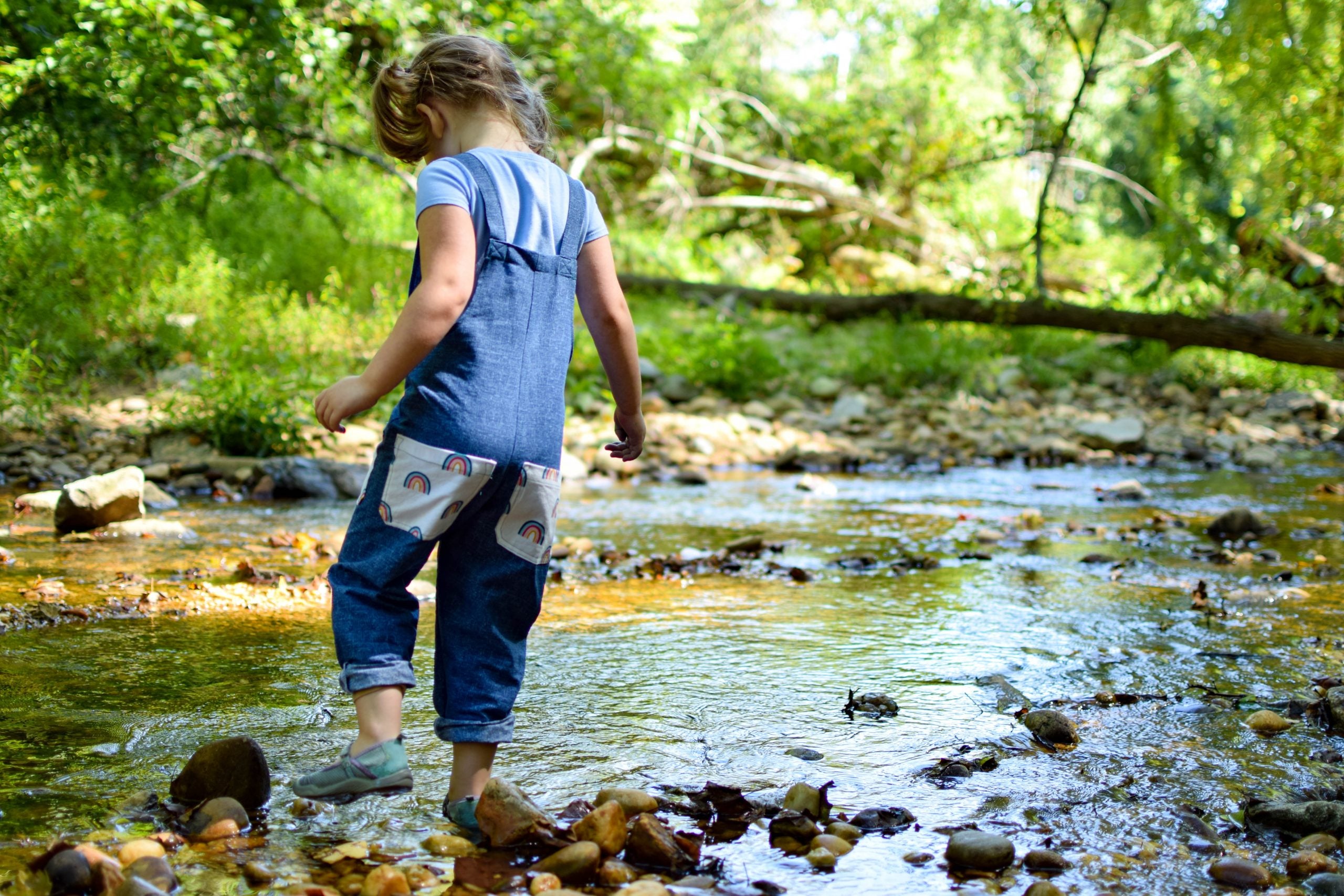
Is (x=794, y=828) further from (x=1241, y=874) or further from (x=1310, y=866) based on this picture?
(x=1310, y=866)

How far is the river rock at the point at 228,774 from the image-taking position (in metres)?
1.83

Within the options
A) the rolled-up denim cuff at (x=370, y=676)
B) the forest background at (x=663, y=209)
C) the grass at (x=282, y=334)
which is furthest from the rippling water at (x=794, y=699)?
the forest background at (x=663, y=209)

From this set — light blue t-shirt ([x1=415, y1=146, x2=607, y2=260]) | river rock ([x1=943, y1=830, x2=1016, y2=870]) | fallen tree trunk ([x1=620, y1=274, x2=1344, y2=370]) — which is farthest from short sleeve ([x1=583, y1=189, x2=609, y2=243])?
fallen tree trunk ([x1=620, y1=274, x2=1344, y2=370])

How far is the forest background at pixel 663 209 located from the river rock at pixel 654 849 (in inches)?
175

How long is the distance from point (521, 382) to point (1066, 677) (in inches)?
64.9

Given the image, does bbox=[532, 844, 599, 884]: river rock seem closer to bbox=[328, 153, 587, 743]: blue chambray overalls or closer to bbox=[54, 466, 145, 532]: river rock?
bbox=[328, 153, 587, 743]: blue chambray overalls

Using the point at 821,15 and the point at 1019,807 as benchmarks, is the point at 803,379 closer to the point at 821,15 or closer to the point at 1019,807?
the point at 1019,807

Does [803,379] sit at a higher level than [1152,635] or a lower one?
higher

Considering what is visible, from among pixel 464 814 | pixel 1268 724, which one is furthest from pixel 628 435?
pixel 1268 724

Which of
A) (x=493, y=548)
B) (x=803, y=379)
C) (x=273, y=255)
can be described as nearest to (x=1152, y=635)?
(x=493, y=548)

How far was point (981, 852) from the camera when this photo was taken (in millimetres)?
1645

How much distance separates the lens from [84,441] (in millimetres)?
6148

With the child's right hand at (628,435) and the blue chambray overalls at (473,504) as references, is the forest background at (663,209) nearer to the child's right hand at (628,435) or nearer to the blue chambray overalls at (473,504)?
the child's right hand at (628,435)

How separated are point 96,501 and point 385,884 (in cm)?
331
